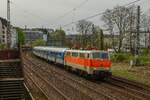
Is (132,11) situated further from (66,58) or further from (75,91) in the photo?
(75,91)

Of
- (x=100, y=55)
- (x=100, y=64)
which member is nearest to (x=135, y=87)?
(x=100, y=64)

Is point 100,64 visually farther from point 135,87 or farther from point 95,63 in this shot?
point 135,87

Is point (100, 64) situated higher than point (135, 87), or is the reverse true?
point (100, 64)

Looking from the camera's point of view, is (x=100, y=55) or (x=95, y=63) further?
(x=100, y=55)

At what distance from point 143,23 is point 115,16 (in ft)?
23.6

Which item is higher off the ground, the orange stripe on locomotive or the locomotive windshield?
the locomotive windshield

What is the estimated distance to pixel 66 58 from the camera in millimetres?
40531

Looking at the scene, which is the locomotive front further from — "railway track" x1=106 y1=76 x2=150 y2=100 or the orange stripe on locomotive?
"railway track" x1=106 y1=76 x2=150 y2=100

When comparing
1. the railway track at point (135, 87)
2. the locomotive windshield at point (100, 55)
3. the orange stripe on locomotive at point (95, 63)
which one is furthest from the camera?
the locomotive windshield at point (100, 55)

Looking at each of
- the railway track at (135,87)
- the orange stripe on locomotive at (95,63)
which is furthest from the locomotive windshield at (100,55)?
the railway track at (135,87)

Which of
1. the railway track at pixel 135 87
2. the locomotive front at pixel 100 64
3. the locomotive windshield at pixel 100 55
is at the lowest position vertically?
the railway track at pixel 135 87

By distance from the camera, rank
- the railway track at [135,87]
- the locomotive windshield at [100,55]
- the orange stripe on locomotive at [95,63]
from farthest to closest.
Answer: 1. the locomotive windshield at [100,55]
2. the orange stripe on locomotive at [95,63]
3. the railway track at [135,87]

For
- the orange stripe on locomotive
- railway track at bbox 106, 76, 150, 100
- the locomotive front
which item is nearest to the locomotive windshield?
the locomotive front

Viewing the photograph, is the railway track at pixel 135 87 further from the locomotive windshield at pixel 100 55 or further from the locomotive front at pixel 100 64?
the locomotive windshield at pixel 100 55
